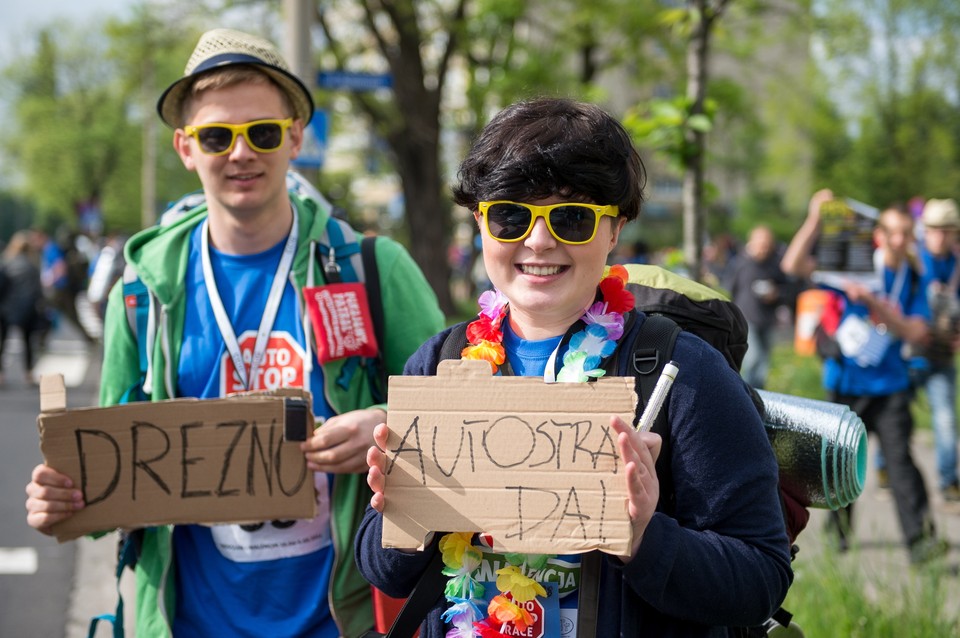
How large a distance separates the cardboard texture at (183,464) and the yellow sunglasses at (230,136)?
68 cm

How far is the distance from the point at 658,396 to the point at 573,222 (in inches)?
14.4

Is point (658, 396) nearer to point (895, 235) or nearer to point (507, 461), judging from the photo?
point (507, 461)

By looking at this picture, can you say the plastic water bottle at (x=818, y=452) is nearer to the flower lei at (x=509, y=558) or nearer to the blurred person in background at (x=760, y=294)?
the flower lei at (x=509, y=558)

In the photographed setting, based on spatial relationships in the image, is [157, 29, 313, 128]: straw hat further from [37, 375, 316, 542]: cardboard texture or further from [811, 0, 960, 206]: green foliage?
[811, 0, 960, 206]: green foliage

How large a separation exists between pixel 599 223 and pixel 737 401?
41 cm

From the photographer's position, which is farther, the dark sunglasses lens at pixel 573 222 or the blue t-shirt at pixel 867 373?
the blue t-shirt at pixel 867 373

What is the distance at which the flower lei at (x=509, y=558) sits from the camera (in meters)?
1.84

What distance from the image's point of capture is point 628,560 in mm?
1717

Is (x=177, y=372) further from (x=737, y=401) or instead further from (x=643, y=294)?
(x=737, y=401)

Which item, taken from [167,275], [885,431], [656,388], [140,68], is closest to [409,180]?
[140,68]

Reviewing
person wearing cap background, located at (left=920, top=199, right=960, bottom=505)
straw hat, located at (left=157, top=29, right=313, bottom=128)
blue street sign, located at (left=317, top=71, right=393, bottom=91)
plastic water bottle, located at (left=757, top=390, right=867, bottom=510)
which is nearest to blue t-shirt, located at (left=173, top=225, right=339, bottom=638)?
straw hat, located at (left=157, top=29, right=313, bottom=128)

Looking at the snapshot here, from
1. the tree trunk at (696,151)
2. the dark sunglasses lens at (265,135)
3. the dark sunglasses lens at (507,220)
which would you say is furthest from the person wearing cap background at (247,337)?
the tree trunk at (696,151)

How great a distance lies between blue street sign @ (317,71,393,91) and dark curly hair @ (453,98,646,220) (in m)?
6.36

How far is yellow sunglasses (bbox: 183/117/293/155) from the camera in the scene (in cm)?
269
